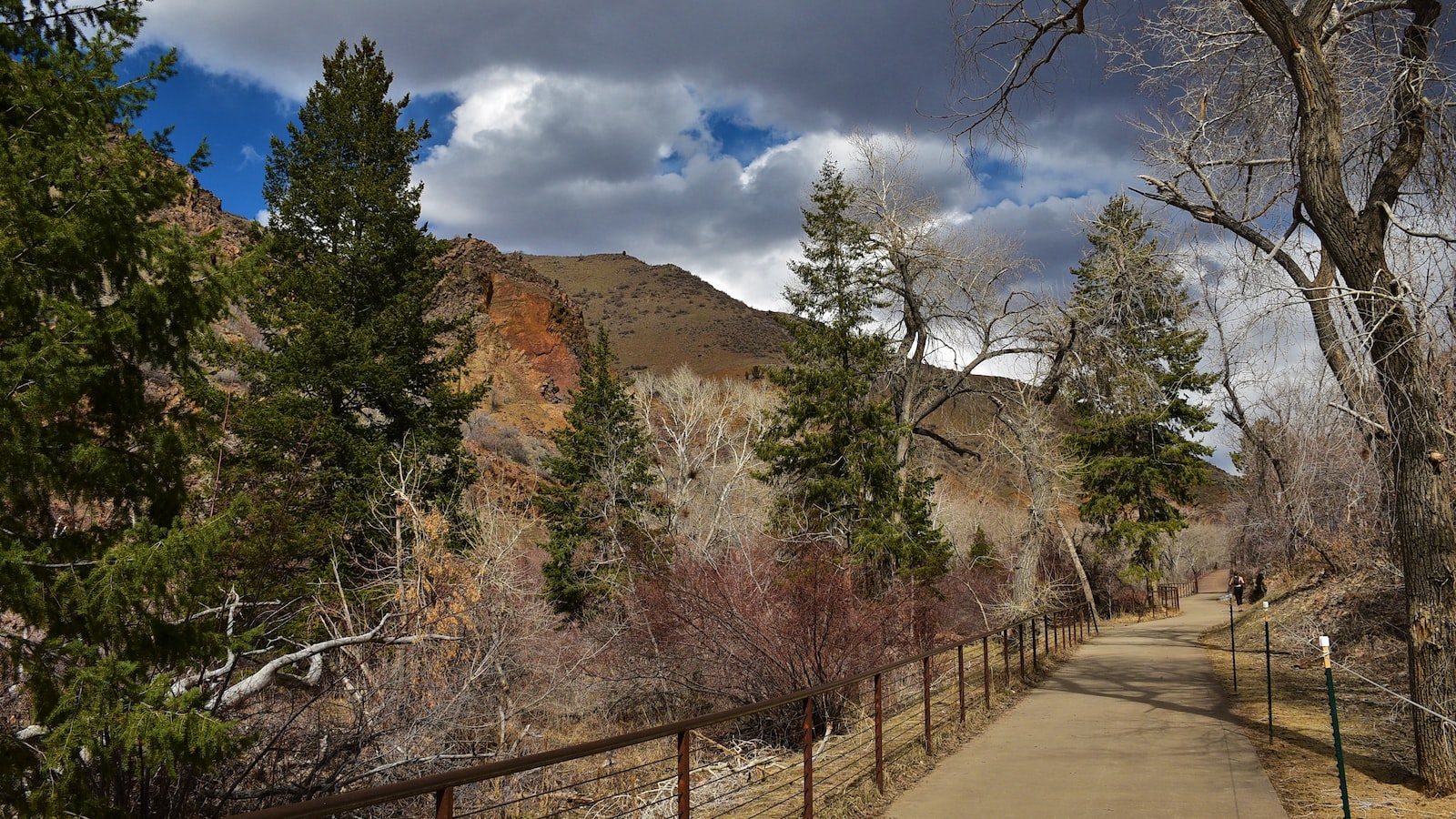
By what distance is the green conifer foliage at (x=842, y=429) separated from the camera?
23.2 m

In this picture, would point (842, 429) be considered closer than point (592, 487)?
Yes

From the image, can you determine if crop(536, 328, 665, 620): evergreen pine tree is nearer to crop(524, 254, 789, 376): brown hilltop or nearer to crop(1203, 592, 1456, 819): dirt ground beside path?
crop(1203, 592, 1456, 819): dirt ground beside path

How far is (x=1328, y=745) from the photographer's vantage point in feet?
32.2

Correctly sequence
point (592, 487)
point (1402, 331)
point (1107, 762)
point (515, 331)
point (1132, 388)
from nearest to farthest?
point (1402, 331), point (1107, 762), point (1132, 388), point (592, 487), point (515, 331)

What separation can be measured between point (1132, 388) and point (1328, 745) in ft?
35.5

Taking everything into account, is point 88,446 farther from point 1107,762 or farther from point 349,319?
point 349,319

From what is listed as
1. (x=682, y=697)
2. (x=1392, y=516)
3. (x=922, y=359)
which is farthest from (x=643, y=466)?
(x=1392, y=516)

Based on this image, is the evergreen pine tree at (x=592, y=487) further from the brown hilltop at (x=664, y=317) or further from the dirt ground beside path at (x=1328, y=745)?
the brown hilltop at (x=664, y=317)

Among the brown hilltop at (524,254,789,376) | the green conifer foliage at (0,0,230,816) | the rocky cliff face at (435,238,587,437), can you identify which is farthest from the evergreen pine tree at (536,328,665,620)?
the brown hilltop at (524,254,789,376)

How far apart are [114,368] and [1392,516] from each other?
1508cm

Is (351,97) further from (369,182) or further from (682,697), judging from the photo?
(682,697)

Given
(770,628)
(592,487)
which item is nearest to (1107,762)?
(770,628)

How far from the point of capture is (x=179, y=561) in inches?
280

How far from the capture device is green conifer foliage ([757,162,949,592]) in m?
23.2
